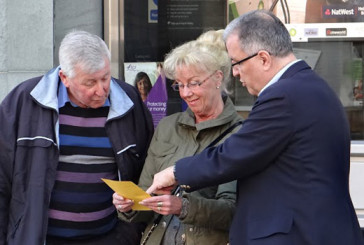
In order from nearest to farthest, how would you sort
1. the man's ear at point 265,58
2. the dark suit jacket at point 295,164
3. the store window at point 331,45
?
the dark suit jacket at point 295,164 < the man's ear at point 265,58 < the store window at point 331,45

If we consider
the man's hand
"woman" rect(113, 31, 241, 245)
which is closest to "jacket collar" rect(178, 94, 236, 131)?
"woman" rect(113, 31, 241, 245)

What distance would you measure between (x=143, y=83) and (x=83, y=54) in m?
2.43

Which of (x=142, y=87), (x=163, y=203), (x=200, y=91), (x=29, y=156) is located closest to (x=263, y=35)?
(x=200, y=91)

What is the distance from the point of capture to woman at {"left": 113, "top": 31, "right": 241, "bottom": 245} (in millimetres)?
3309

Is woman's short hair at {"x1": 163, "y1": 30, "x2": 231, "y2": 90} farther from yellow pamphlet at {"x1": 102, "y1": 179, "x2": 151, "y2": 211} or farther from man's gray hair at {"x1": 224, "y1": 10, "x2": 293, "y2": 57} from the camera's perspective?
yellow pamphlet at {"x1": 102, "y1": 179, "x2": 151, "y2": 211}

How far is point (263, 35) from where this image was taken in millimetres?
2869

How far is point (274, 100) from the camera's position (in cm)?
274

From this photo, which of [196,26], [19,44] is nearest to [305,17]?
[196,26]

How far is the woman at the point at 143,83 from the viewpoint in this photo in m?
5.81

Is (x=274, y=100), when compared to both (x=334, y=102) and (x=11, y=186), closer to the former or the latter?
(x=334, y=102)

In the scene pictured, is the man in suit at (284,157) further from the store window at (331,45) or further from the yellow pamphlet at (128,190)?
the store window at (331,45)

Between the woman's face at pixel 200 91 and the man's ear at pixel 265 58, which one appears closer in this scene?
the man's ear at pixel 265 58

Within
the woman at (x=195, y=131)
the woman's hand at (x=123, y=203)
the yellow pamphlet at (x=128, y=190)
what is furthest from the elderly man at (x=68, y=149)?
the yellow pamphlet at (x=128, y=190)

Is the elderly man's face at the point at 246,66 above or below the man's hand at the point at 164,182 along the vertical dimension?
above
